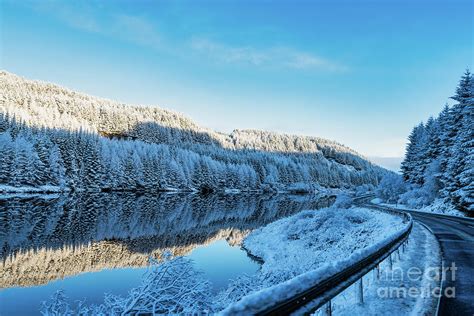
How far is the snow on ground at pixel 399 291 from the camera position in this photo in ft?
20.2

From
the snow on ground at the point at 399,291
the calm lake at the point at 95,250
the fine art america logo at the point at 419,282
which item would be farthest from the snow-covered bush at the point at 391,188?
the fine art america logo at the point at 419,282

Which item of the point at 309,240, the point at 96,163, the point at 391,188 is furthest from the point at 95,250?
the point at 96,163

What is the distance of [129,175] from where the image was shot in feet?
292

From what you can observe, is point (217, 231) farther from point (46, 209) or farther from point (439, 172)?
point (439, 172)

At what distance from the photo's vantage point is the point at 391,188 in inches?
2692

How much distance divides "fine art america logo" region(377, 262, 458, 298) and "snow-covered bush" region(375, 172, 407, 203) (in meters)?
59.6

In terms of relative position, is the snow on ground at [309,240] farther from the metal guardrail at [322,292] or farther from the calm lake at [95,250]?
the metal guardrail at [322,292]

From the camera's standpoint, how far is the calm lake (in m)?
16.0

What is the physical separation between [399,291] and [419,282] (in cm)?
103

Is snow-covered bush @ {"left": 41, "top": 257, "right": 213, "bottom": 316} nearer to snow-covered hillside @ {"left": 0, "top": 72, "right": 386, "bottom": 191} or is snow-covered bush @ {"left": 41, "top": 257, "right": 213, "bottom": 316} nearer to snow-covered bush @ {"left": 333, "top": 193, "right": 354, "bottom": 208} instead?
snow-covered bush @ {"left": 333, "top": 193, "right": 354, "bottom": 208}

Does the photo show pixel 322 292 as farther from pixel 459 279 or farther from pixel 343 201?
pixel 343 201

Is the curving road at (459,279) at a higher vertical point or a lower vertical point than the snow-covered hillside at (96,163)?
lower

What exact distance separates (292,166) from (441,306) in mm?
151367

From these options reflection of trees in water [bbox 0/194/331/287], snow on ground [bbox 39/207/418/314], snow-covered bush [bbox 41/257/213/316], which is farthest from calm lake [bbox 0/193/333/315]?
snow-covered bush [bbox 41/257/213/316]
